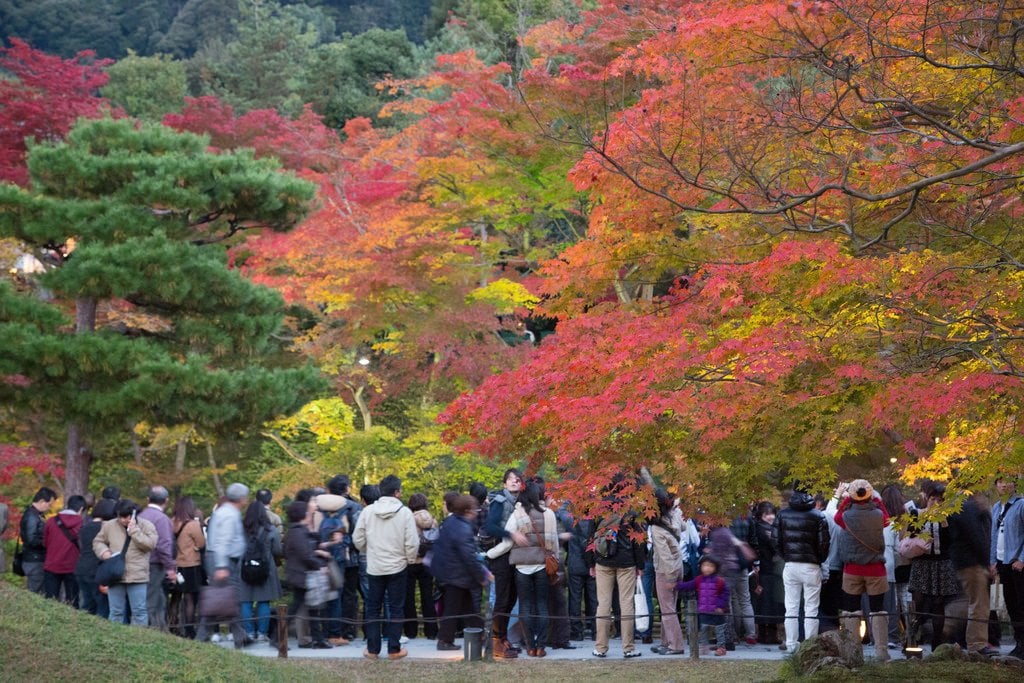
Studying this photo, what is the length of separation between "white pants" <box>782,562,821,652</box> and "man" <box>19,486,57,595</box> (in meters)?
7.14

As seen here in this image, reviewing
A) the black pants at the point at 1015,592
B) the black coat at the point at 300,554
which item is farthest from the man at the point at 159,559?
the black pants at the point at 1015,592

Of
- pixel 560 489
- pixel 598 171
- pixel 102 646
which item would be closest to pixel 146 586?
pixel 102 646

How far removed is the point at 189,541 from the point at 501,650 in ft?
10.4

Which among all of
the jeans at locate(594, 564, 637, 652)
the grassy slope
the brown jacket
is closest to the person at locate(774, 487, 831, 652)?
the grassy slope

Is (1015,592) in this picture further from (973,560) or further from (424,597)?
(424,597)

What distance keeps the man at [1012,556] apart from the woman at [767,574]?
204 cm

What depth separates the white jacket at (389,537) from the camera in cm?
949

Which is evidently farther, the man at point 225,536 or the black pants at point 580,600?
the black pants at point 580,600

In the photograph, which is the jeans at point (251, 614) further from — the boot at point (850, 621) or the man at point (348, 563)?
the boot at point (850, 621)

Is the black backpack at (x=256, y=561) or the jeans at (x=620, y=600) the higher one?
the black backpack at (x=256, y=561)

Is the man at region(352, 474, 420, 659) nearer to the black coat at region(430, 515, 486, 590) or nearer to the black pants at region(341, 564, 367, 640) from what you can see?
the black coat at region(430, 515, 486, 590)

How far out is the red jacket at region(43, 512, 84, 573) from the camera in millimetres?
10367

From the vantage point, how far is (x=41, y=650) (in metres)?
7.35

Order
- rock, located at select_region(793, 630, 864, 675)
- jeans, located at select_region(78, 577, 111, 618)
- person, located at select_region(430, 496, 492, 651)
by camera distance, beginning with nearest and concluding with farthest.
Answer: rock, located at select_region(793, 630, 864, 675) < person, located at select_region(430, 496, 492, 651) < jeans, located at select_region(78, 577, 111, 618)
